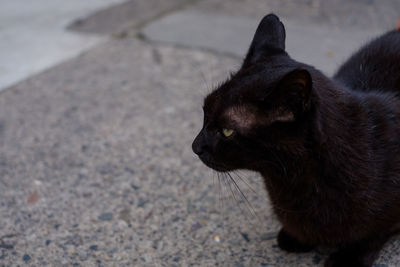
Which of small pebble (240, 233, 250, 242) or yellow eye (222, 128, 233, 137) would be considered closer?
yellow eye (222, 128, 233, 137)

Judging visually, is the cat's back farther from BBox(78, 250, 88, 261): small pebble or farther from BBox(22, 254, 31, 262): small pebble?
BBox(22, 254, 31, 262): small pebble

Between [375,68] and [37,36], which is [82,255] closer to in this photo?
[375,68]

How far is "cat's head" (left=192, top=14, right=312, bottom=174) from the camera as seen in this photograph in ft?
4.62

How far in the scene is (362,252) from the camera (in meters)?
1.74

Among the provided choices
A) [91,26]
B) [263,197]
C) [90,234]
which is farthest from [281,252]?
[91,26]

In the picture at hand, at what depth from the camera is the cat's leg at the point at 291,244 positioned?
188 cm

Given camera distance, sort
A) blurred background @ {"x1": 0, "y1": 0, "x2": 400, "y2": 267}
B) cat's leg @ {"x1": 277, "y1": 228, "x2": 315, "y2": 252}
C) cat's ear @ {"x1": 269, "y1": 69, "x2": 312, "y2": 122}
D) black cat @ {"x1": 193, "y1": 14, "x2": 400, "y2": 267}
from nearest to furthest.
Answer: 1. cat's ear @ {"x1": 269, "y1": 69, "x2": 312, "y2": 122}
2. black cat @ {"x1": 193, "y1": 14, "x2": 400, "y2": 267}
3. cat's leg @ {"x1": 277, "y1": 228, "x2": 315, "y2": 252}
4. blurred background @ {"x1": 0, "y1": 0, "x2": 400, "y2": 267}

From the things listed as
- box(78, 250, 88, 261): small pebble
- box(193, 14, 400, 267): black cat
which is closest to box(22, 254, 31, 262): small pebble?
box(78, 250, 88, 261): small pebble

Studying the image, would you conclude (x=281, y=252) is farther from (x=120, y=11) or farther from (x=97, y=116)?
(x=120, y=11)

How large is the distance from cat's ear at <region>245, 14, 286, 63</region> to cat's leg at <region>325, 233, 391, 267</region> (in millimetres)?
815

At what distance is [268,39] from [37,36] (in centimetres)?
278

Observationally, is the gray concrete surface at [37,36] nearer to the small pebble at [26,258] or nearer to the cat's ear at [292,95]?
the small pebble at [26,258]

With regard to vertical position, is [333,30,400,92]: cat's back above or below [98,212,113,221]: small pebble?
above

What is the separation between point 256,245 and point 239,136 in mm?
649
